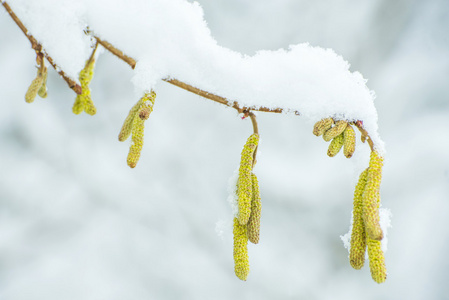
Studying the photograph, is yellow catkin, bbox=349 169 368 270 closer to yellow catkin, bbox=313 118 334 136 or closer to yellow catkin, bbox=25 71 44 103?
yellow catkin, bbox=313 118 334 136

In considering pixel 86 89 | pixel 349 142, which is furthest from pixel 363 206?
pixel 86 89

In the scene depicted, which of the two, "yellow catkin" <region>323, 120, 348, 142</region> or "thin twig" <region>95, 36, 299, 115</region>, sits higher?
"yellow catkin" <region>323, 120, 348, 142</region>

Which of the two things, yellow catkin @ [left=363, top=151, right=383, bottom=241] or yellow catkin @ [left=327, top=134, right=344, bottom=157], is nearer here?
yellow catkin @ [left=363, top=151, right=383, bottom=241]

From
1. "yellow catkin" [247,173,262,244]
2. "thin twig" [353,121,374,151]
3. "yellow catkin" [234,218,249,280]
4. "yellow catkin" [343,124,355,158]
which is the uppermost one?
"thin twig" [353,121,374,151]

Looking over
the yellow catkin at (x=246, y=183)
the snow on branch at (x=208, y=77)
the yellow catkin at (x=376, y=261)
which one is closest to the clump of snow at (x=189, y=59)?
the snow on branch at (x=208, y=77)

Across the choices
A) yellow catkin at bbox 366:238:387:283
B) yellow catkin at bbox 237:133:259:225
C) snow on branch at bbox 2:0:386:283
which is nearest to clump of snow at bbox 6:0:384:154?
snow on branch at bbox 2:0:386:283

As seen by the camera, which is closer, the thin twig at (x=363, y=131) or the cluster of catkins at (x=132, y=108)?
the cluster of catkins at (x=132, y=108)

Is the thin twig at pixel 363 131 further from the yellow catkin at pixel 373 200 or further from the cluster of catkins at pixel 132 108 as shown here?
→ the cluster of catkins at pixel 132 108
